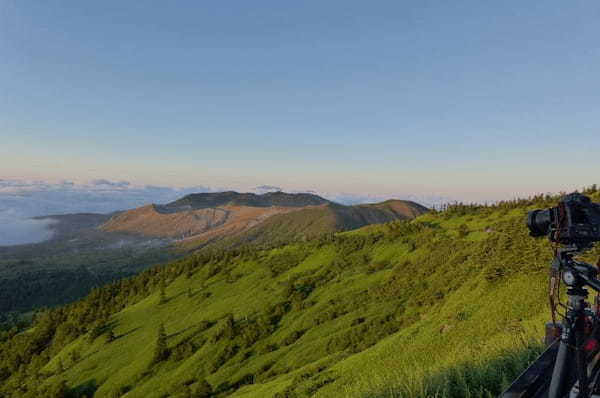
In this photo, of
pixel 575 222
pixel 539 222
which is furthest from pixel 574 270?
pixel 539 222

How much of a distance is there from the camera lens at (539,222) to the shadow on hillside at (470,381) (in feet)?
10.8

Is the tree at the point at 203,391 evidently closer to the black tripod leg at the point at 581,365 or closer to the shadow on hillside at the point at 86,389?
the shadow on hillside at the point at 86,389

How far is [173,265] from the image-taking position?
196 metres

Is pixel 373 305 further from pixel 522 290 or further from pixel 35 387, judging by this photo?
pixel 35 387

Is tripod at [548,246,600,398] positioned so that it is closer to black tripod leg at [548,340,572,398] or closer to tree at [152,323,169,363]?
black tripod leg at [548,340,572,398]

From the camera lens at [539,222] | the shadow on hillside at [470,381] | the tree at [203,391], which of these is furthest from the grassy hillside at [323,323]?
the camera lens at [539,222]

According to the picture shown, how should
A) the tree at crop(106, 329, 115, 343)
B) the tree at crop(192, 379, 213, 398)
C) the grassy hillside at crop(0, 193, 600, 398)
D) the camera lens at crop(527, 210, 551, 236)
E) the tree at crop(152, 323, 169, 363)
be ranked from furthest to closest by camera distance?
1. the tree at crop(106, 329, 115, 343)
2. the tree at crop(152, 323, 169, 363)
3. the tree at crop(192, 379, 213, 398)
4. the grassy hillside at crop(0, 193, 600, 398)
5. the camera lens at crop(527, 210, 551, 236)

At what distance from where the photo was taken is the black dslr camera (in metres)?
5.09

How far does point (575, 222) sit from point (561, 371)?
2048mm

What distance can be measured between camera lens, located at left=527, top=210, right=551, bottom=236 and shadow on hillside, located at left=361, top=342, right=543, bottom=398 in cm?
328

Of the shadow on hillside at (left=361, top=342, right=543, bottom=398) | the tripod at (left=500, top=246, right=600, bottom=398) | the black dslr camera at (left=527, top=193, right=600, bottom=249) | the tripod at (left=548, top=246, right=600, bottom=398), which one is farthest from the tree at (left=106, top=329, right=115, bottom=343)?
the black dslr camera at (left=527, top=193, right=600, bottom=249)

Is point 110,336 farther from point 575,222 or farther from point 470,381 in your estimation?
point 575,222

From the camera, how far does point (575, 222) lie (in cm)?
523

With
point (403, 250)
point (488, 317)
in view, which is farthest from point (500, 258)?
point (403, 250)
